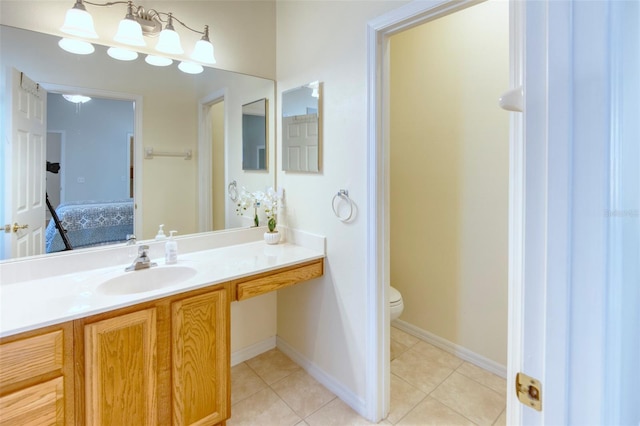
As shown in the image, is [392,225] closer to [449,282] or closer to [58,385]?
[449,282]

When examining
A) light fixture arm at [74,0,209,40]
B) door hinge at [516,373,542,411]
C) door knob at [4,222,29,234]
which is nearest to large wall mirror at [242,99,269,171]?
light fixture arm at [74,0,209,40]

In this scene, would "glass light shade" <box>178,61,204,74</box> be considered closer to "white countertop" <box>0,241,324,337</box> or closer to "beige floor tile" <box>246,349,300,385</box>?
"white countertop" <box>0,241,324,337</box>

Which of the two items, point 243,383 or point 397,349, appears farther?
point 397,349

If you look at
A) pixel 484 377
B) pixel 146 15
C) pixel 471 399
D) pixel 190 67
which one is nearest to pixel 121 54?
pixel 146 15

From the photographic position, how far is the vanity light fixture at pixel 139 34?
1.50m

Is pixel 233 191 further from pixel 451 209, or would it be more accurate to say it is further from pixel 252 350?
pixel 451 209

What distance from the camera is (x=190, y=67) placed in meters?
1.94

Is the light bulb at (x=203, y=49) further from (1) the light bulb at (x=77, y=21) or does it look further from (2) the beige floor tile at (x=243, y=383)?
(2) the beige floor tile at (x=243, y=383)

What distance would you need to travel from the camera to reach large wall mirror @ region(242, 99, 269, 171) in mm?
2260

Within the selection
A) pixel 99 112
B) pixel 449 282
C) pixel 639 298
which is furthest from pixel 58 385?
pixel 449 282

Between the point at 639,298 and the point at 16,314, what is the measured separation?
1628 mm

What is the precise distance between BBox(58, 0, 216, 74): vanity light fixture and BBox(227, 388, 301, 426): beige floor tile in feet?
6.44

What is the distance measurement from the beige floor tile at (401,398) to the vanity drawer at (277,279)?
823mm

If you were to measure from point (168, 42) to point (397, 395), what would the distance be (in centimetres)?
237
